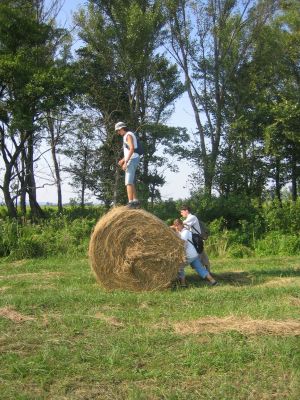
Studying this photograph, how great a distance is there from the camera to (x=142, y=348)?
15.9ft

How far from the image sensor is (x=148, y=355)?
473cm

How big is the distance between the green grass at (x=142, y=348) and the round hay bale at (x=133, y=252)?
1.21 feet

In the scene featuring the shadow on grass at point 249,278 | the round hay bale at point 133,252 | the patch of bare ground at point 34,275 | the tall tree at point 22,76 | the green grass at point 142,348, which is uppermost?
the tall tree at point 22,76

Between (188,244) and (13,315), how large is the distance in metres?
3.44

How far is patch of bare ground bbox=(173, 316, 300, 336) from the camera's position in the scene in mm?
5262

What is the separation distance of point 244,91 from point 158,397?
2382cm

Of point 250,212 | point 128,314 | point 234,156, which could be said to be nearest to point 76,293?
point 128,314

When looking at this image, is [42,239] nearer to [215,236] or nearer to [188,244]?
[215,236]

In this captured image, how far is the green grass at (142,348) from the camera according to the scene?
13.3ft

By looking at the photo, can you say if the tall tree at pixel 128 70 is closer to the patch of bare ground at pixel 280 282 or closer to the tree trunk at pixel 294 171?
the tree trunk at pixel 294 171

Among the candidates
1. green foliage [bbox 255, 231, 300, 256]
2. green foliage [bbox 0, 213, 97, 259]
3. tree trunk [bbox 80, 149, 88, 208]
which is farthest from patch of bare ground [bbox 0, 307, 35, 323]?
tree trunk [bbox 80, 149, 88, 208]

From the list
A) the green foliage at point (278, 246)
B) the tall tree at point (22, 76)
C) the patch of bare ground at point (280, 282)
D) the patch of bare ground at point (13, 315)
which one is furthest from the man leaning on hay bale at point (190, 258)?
the tall tree at point (22, 76)

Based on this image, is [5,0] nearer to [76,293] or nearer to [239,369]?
[76,293]

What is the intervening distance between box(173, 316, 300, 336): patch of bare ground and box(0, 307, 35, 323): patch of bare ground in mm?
1741
